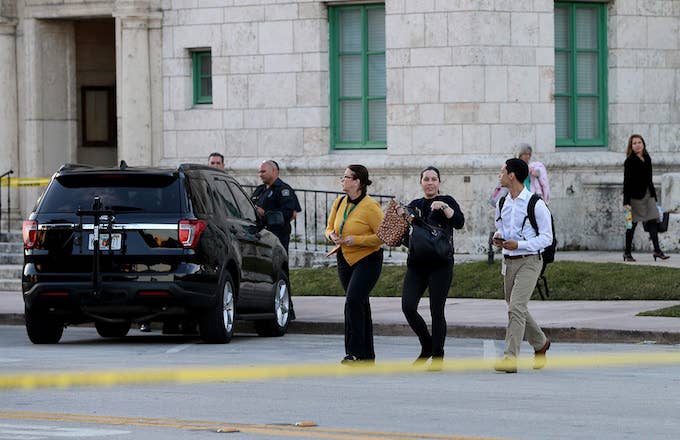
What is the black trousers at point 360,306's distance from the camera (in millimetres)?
14594

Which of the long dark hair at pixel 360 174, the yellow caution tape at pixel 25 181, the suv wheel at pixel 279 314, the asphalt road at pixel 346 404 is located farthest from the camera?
the yellow caution tape at pixel 25 181

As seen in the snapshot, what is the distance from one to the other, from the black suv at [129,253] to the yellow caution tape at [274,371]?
217 centimetres

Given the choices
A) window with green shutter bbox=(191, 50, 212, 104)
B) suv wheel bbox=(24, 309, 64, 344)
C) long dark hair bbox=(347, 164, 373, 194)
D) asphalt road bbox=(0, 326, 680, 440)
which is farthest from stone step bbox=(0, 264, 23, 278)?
long dark hair bbox=(347, 164, 373, 194)

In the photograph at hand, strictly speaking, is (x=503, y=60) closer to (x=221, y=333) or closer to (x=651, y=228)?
(x=651, y=228)

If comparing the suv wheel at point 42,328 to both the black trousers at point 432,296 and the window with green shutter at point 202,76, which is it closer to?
the black trousers at point 432,296

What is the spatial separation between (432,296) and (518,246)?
2.84ft

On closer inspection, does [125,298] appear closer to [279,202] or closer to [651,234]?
[279,202]

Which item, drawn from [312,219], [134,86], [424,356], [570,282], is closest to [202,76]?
[134,86]

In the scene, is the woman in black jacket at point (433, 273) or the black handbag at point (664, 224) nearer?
the woman in black jacket at point (433, 273)

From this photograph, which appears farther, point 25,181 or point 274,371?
point 25,181

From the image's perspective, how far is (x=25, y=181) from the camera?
28.4m

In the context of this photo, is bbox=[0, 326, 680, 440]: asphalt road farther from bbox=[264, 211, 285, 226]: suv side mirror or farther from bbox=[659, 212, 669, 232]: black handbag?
bbox=[659, 212, 669, 232]: black handbag

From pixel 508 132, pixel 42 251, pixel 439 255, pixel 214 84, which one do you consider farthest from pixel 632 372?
pixel 214 84

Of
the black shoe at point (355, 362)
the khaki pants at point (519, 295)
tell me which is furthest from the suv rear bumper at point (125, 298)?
the khaki pants at point (519, 295)
